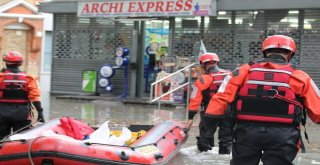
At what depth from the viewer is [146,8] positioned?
57.2 feet

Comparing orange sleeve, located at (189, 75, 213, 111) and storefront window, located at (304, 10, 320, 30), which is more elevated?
storefront window, located at (304, 10, 320, 30)

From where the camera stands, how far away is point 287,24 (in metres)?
16.0

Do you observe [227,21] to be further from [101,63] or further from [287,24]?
[101,63]

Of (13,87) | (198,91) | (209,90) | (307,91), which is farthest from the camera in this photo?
(209,90)

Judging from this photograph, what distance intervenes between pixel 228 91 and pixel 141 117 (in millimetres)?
8962

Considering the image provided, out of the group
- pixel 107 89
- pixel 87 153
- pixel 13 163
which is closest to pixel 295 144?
pixel 87 153

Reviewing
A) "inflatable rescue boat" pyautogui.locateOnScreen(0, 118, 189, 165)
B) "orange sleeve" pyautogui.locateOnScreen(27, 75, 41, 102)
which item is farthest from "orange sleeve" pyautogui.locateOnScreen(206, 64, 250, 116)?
"orange sleeve" pyautogui.locateOnScreen(27, 75, 41, 102)

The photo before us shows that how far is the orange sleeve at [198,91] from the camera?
25.9 feet

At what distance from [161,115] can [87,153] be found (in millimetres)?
8499

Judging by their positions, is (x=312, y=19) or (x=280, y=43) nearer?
(x=280, y=43)

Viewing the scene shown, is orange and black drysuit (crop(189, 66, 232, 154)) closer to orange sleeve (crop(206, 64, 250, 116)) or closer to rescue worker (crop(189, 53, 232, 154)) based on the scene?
rescue worker (crop(189, 53, 232, 154))

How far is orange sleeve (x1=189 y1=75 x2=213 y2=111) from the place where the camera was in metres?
7.89

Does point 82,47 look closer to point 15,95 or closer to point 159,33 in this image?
point 159,33

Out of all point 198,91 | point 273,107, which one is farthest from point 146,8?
point 273,107
